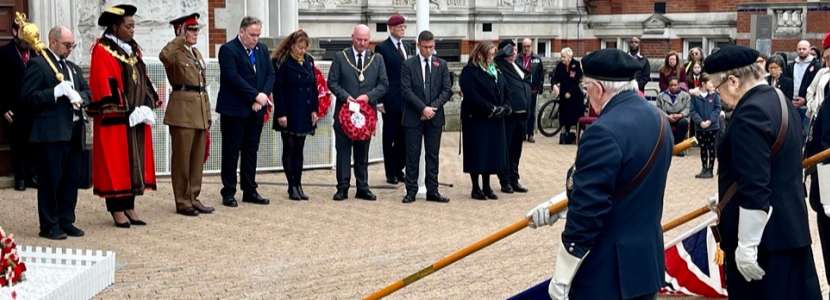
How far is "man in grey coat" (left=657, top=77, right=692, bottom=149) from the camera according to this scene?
17.2 meters

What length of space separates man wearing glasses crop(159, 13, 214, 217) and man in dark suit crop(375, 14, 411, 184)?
248 cm

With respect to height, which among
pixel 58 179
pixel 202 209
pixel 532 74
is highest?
pixel 532 74

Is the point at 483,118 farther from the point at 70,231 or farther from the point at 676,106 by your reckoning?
the point at 676,106

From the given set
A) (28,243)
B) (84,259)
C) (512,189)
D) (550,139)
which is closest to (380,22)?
(550,139)

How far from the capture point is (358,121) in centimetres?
1231

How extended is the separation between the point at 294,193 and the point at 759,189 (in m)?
7.52

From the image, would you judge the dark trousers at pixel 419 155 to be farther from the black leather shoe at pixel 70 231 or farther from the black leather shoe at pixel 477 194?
the black leather shoe at pixel 70 231

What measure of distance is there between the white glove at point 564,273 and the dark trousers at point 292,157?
7.64m

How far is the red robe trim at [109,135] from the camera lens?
10.0 meters

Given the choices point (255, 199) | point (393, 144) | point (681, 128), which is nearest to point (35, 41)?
point (255, 199)

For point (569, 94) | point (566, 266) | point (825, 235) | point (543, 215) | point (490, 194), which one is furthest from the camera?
point (569, 94)

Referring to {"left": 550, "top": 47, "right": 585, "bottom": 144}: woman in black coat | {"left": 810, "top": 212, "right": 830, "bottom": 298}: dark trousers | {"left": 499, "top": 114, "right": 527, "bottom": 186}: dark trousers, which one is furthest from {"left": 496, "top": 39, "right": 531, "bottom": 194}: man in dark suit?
{"left": 810, "top": 212, "right": 830, "bottom": 298}: dark trousers

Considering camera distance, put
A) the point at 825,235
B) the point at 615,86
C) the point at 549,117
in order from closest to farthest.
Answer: the point at 615,86, the point at 825,235, the point at 549,117

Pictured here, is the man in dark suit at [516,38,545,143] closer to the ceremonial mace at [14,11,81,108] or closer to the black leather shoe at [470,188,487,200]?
the black leather shoe at [470,188,487,200]
